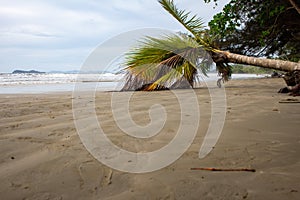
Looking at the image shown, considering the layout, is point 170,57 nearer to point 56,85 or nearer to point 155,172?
point 155,172

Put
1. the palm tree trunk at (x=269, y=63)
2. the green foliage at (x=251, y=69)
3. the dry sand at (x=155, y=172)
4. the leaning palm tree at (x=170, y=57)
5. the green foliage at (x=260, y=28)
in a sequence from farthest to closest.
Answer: the green foliage at (x=251, y=69), the leaning palm tree at (x=170, y=57), the green foliage at (x=260, y=28), the palm tree trunk at (x=269, y=63), the dry sand at (x=155, y=172)

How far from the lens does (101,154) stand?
5.47 ft

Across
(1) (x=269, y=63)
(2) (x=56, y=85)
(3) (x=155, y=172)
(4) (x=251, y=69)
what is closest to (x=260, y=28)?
(1) (x=269, y=63)

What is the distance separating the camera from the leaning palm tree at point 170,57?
21.4ft

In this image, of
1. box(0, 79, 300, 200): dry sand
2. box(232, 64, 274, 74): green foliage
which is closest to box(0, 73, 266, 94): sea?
box(232, 64, 274, 74): green foliage

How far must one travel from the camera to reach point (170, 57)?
273 inches

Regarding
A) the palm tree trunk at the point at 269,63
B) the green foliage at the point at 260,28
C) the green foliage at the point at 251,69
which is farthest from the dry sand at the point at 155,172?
the green foliage at the point at 251,69

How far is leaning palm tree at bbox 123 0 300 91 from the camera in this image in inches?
256

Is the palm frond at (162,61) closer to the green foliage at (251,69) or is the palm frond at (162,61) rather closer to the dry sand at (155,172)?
the dry sand at (155,172)

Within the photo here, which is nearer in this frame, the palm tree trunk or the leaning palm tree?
the palm tree trunk

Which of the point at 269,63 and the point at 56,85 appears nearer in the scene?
the point at 269,63

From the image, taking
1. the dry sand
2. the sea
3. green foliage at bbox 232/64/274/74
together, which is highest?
green foliage at bbox 232/64/274/74

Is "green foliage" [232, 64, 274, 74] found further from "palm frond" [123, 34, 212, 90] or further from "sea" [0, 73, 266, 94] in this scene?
"palm frond" [123, 34, 212, 90]

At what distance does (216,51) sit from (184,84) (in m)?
1.61
